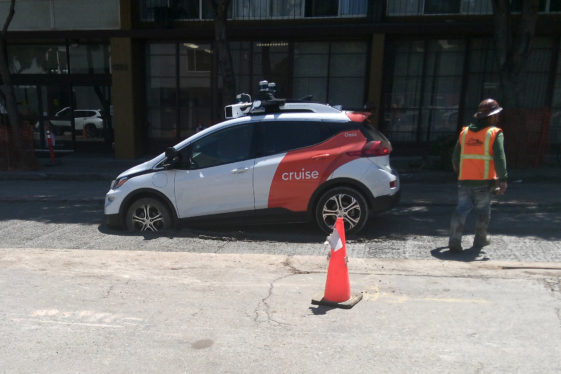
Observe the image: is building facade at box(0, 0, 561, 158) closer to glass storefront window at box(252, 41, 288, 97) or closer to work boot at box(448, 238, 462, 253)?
glass storefront window at box(252, 41, 288, 97)

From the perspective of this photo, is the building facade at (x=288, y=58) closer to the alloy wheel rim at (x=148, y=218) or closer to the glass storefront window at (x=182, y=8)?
the glass storefront window at (x=182, y=8)

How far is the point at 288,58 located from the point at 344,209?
908 cm

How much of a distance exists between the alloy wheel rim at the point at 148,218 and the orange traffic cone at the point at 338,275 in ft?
11.1

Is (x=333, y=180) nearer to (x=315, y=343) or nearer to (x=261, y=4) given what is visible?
(x=315, y=343)

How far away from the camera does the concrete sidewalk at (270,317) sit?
3410mm

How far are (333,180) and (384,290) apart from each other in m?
2.09

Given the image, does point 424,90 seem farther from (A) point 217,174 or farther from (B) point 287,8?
(A) point 217,174

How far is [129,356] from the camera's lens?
3520 millimetres

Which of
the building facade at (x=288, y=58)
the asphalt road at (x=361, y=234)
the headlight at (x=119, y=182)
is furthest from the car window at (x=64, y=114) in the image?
the headlight at (x=119, y=182)

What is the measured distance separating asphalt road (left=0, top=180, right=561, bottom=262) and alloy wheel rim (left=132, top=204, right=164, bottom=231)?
0.24 metres

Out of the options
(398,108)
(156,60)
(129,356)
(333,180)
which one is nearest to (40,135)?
(156,60)

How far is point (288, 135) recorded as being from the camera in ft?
21.5

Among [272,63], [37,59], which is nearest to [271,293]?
[272,63]

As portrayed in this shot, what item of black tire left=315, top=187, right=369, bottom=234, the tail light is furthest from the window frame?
the tail light
